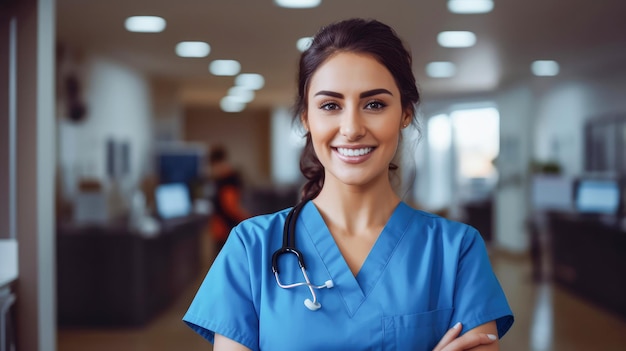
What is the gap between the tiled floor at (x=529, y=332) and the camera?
487 cm

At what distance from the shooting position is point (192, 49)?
698 centimetres

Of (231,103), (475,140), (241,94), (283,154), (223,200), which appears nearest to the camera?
(223,200)

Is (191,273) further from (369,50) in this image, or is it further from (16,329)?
(369,50)

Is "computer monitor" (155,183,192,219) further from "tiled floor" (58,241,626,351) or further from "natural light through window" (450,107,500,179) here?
"natural light through window" (450,107,500,179)

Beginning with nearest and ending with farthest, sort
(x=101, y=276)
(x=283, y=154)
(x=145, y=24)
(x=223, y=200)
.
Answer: (x=101, y=276) < (x=145, y=24) < (x=223, y=200) < (x=283, y=154)

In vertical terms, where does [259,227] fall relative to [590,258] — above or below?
above

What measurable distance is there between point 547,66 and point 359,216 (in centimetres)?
786

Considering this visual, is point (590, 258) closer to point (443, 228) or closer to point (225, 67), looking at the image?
point (225, 67)

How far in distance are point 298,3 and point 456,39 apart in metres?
2.16

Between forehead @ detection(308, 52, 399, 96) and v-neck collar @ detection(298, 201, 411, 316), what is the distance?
10.9 inches

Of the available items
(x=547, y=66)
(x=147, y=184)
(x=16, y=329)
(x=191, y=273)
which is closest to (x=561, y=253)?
(x=547, y=66)

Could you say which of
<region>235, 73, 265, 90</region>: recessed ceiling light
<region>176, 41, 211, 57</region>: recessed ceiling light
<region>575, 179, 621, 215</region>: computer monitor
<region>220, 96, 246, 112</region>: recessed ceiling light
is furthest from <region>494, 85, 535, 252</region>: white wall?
<region>176, 41, 211, 57</region>: recessed ceiling light

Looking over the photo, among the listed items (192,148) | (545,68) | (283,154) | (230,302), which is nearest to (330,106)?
(230,302)

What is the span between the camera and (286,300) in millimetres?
1301
